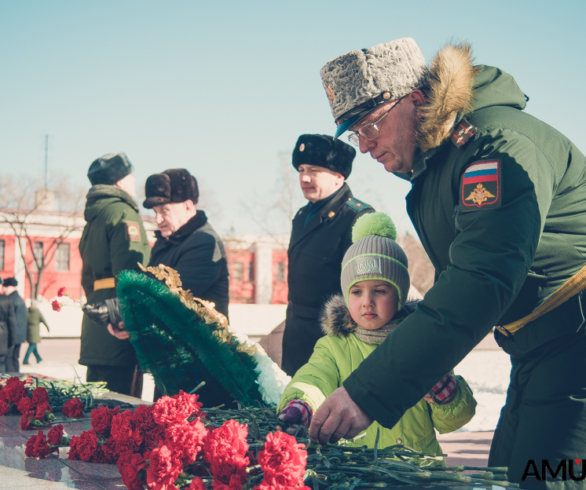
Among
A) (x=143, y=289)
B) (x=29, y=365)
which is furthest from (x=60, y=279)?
(x=143, y=289)

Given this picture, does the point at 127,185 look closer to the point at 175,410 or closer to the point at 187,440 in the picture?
the point at 175,410

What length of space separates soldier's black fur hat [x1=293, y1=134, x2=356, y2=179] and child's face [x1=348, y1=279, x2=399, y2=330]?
5.12 feet

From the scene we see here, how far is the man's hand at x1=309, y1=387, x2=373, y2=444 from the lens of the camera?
1468 millimetres

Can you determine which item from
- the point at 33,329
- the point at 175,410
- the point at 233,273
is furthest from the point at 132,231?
the point at 233,273

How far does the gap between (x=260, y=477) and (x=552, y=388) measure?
957 millimetres

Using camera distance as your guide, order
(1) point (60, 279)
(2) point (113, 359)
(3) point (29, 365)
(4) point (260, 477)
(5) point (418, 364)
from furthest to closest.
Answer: (1) point (60, 279)
(3) point (29, 365)
(2) point (113, 359)
(5) point (418, 364)
(4) point (260, 477)

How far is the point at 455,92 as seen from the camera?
1.80m

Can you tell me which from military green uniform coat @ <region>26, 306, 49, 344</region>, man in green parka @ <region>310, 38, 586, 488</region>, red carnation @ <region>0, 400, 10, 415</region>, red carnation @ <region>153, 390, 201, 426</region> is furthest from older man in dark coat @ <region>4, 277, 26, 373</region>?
man in green parka @ <region>310, 38, 586, 488</region>

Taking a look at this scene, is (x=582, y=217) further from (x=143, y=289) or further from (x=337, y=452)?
(x=143, y=289)

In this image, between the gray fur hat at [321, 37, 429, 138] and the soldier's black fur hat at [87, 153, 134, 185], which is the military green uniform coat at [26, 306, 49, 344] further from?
the gray fur hat at [321, 37, 429, 138]

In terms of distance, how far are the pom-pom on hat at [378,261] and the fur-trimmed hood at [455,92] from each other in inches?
28.1

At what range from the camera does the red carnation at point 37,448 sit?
1.87 m

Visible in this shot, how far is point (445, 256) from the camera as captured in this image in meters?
1.91

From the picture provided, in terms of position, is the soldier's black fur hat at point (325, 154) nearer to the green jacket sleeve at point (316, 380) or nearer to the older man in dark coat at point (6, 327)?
the green jacket sleeve at point (316, 380)
